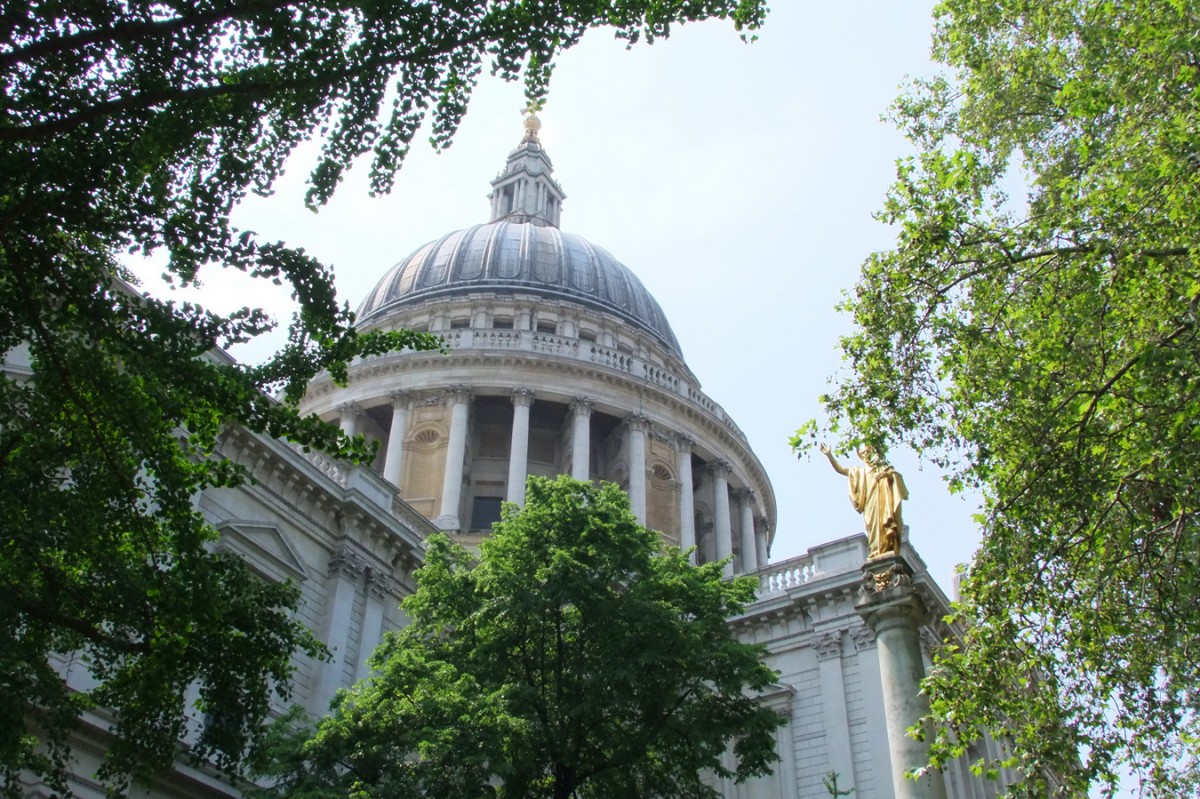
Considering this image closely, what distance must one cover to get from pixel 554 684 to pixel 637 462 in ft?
86.4

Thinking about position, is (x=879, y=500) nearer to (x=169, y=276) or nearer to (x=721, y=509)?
(x=169, y=276)

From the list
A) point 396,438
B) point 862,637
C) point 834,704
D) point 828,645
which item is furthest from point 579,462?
point 834,704

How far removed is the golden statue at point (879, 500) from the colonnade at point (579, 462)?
25.5 metres

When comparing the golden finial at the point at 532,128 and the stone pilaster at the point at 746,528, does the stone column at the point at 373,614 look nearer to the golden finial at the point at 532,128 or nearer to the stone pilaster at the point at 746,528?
the stone pilaster at the point at 746,528

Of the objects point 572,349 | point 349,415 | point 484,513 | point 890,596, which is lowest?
point 890,596

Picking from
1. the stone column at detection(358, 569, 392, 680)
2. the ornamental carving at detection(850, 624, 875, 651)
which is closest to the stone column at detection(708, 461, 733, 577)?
the ornamental carving at detection(850, 624, 875, 651)

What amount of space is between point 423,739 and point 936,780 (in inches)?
273

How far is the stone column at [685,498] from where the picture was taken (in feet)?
143

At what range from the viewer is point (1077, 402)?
460 inches

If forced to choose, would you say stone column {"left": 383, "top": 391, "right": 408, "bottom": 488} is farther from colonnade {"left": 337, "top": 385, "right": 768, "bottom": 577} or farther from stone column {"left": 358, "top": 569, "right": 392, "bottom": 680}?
stone column {"left": 358, "top": 569, "right": 392, "bottom": 680}

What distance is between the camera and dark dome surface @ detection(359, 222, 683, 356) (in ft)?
169

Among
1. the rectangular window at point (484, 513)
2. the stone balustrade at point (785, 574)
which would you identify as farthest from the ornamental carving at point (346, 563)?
the rectangular window at point (484, 513)

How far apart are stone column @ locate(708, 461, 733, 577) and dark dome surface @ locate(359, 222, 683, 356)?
8619 millimetres

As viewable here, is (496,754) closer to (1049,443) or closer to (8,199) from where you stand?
(1049,443)
